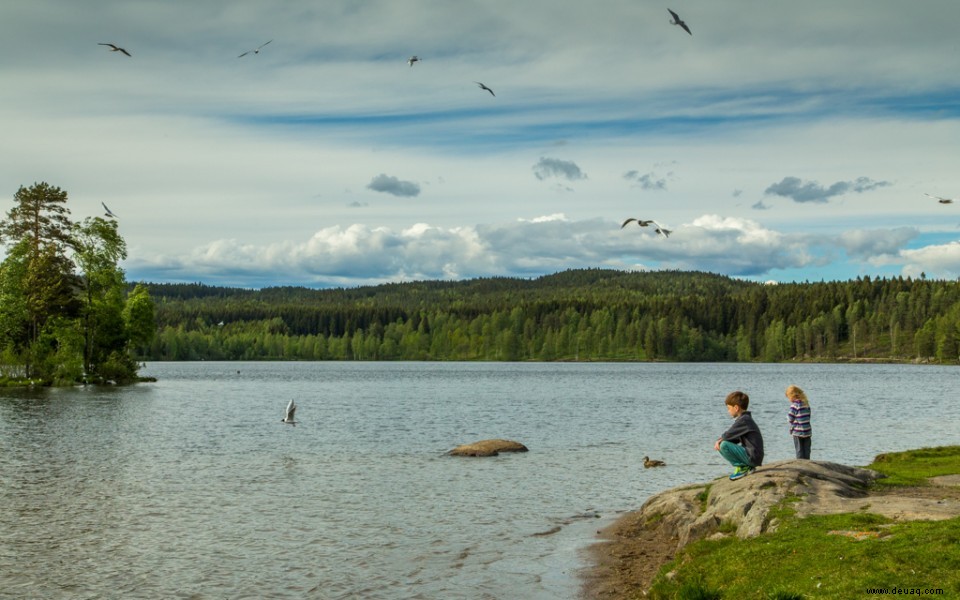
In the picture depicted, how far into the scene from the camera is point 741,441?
22016 millimetres

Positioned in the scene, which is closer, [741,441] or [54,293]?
[741,441]

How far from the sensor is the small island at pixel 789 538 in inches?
521

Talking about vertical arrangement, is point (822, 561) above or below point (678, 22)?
below

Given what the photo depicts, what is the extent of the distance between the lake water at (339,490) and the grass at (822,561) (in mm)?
3329

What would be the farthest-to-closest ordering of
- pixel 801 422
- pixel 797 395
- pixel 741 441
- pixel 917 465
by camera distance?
pixel 917 465 < pixel 801 422 < pixel 797 395 < pixel 741 441

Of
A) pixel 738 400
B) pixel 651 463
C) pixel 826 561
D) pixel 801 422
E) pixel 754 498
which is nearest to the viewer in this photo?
pixel 826 561

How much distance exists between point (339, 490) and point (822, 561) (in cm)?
2091

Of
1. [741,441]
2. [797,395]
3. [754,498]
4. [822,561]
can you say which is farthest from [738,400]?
[822,561]

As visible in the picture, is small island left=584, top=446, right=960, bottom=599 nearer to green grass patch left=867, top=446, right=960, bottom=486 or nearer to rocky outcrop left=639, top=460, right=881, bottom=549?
rocky outcrop left=639, top=460, right=881, bottom=549

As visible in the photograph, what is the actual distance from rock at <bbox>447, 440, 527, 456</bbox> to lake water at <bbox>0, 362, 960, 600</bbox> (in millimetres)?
1222

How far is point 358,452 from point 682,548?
1046 inches

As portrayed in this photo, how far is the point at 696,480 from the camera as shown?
109 ft

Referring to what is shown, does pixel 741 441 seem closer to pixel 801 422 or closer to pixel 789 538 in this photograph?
pixel 801 422

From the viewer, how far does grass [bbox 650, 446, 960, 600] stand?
12.7 meters
